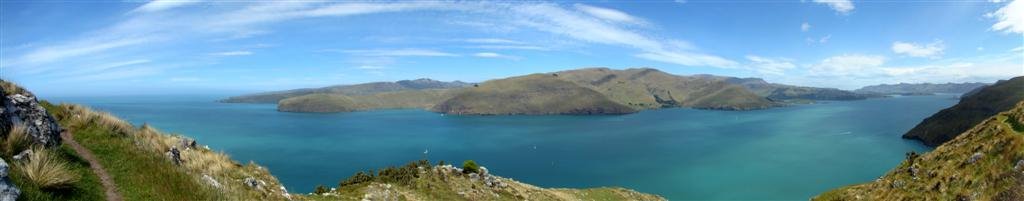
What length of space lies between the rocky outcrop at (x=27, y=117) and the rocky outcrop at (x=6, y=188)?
12.0 feet

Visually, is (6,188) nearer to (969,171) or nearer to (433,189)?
(433,189)

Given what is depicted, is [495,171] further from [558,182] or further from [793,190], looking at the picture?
[793,190]

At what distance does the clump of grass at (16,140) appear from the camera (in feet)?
32.6

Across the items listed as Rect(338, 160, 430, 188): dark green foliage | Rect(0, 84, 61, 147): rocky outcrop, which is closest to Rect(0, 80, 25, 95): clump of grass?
Rect(0, 84, 61, 147): rocky outcrop

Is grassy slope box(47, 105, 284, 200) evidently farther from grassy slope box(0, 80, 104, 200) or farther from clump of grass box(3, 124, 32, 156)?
clump of grass box(3, 124, 32, 156)

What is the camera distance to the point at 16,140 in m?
10.3

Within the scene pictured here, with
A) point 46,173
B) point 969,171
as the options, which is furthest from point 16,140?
point 969,171

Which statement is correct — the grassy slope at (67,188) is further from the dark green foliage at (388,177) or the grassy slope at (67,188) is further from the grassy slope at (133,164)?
the dark green foliage at (388,177)

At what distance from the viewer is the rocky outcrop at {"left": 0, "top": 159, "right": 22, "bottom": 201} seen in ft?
25.2

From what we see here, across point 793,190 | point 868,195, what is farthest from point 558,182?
point 868,195

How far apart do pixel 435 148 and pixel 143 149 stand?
183m

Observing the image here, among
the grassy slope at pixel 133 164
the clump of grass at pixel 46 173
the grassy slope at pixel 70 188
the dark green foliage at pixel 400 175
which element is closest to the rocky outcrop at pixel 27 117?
the grassy slope at pixel 70 188

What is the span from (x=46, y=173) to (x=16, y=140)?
262cm

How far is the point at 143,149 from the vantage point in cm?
1366
